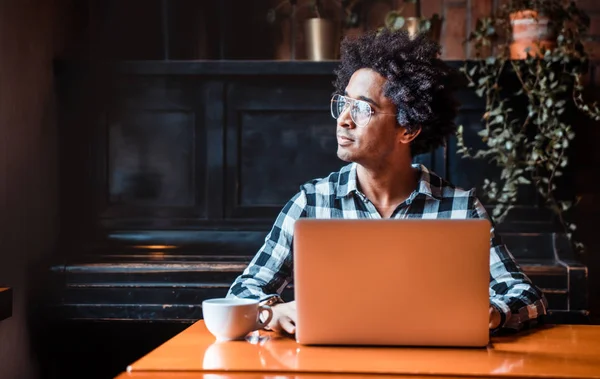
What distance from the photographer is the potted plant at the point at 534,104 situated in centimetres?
282

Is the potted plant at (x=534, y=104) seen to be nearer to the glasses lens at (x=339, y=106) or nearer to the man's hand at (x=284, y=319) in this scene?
the glasses lens at (x=339, y=106)

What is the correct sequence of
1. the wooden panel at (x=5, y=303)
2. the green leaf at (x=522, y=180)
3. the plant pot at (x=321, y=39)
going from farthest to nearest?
the plant pot at (x=321, y=39), the green leaf at (x=522, y=180), the wooden panel at (x=5, y=303)

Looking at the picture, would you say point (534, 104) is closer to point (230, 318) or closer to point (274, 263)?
point (274, 263)

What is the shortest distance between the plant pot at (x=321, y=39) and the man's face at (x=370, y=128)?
43.2 inches

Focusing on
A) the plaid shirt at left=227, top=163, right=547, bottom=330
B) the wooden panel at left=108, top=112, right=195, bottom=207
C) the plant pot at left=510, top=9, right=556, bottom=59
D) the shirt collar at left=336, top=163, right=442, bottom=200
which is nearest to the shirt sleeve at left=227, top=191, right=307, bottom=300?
the plaid shirt at left=227, top=163, right=547, bottom=330

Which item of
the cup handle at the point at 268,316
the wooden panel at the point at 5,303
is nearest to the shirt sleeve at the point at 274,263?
the cup handle at the point at 268,316

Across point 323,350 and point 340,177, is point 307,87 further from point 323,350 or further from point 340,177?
point 323,350

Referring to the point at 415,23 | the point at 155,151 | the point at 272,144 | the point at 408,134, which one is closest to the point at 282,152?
the point at 272,144

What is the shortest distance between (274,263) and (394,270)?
70cm

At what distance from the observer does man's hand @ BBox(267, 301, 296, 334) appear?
148 cm

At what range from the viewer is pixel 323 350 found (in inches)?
52.3

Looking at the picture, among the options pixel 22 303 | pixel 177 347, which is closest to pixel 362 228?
pixel 177 347

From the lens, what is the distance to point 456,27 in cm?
329

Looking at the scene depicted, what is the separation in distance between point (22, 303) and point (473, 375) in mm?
2063
